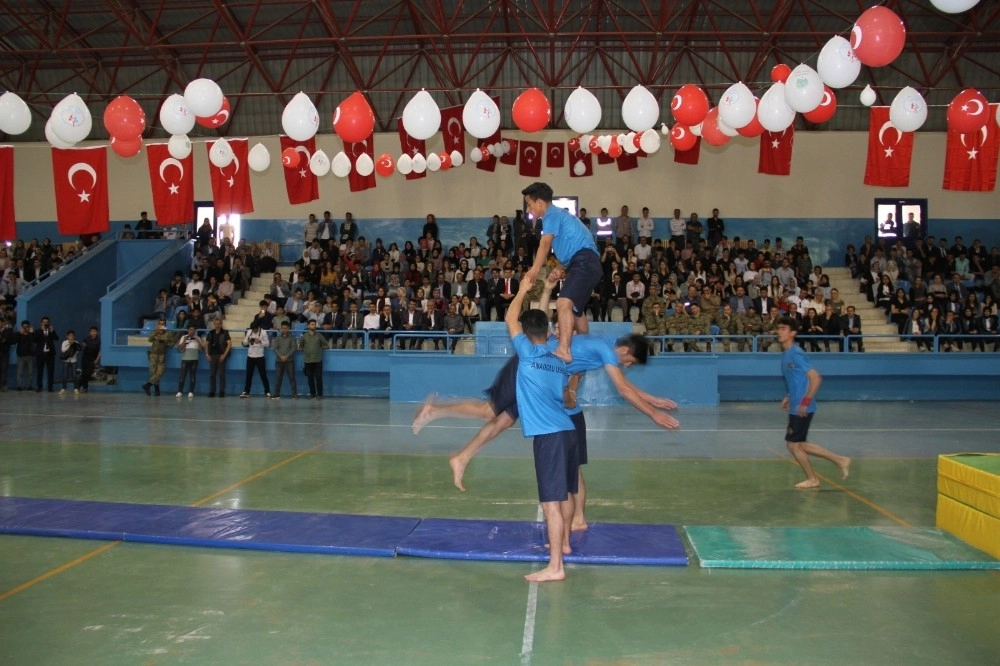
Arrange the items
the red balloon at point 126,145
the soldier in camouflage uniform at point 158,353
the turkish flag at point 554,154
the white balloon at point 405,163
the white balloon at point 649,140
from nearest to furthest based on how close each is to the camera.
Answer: the red balloon at point 126,145 < the white balloon at point 649,140 < the white balloon at point 405,163 < the soldier in camouflage uniform at point 158,353 < the turkish flag at point 554,154

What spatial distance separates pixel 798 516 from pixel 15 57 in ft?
82.1

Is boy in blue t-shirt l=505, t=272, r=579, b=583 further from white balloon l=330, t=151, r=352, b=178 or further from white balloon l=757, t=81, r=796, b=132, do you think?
white balloon l=330, t=151, r=352, b=178

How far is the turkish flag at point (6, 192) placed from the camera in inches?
576

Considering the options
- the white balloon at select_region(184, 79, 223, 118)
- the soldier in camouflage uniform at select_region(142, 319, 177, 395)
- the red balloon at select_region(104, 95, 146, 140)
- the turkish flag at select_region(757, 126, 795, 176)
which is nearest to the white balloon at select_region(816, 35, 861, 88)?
the turkish flag at select_region(757, 126, 795, 176)

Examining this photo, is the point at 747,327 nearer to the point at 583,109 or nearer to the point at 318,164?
the point at 583,109

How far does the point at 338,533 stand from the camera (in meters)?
6.36

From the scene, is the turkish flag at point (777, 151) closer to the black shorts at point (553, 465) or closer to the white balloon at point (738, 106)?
the white balloon at point (738, 106)

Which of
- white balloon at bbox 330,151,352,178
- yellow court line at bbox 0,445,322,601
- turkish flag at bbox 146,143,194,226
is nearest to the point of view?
yellow court line at bbox 0,445,322,601

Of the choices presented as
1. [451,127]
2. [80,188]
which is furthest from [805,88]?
[80,188]

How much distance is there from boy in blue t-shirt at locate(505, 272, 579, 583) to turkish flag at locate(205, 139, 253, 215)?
11.8m

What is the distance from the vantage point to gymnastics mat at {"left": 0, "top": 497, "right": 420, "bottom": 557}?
609 cm

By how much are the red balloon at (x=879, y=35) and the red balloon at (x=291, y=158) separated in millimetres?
10887

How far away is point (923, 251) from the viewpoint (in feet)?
69.7

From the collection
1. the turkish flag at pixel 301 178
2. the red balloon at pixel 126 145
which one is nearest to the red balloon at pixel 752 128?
the turkish flag at pixel 301 178
